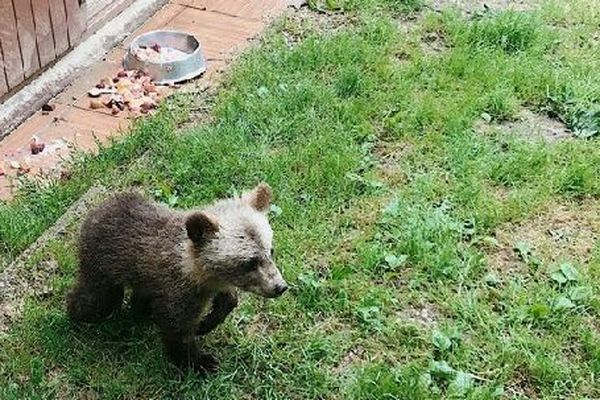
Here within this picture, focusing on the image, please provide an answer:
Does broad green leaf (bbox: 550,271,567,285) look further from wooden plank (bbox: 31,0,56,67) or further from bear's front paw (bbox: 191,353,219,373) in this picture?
wooden plank (bbox: 31,0,56,67)

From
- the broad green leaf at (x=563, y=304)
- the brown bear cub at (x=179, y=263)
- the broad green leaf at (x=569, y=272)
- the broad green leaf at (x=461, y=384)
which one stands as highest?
the brown bear cub at (x=179, y=263)

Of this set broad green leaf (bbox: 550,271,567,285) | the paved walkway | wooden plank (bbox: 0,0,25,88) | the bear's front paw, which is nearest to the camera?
the bear's front paw

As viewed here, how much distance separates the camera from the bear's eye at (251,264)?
3.30m

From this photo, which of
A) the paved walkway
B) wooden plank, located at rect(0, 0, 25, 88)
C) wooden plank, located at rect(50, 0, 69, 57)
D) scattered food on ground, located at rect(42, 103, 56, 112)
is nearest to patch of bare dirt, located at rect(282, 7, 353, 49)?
the paved walkway

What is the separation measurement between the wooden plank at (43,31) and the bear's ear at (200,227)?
2.41m

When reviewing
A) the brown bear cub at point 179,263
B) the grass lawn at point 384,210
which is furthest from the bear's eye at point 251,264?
the grass lawn at point 384,210

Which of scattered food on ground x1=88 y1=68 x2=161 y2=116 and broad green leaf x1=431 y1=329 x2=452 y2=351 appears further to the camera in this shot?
scattered food on ground x1=88 y1=68 x2=161 y2=116

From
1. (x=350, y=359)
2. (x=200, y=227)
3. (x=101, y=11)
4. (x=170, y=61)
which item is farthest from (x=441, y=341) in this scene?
(x=101, y=11)

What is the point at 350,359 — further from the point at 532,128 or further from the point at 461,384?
the point at 532,128

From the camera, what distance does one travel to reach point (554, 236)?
4.33 m

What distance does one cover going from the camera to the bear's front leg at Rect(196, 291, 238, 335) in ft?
11.7

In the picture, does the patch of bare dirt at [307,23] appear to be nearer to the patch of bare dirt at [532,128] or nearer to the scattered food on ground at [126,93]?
the scattered food on ground at [126,93]

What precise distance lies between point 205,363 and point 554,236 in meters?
1.75

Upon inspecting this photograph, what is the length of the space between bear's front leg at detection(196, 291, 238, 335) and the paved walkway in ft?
4.76
